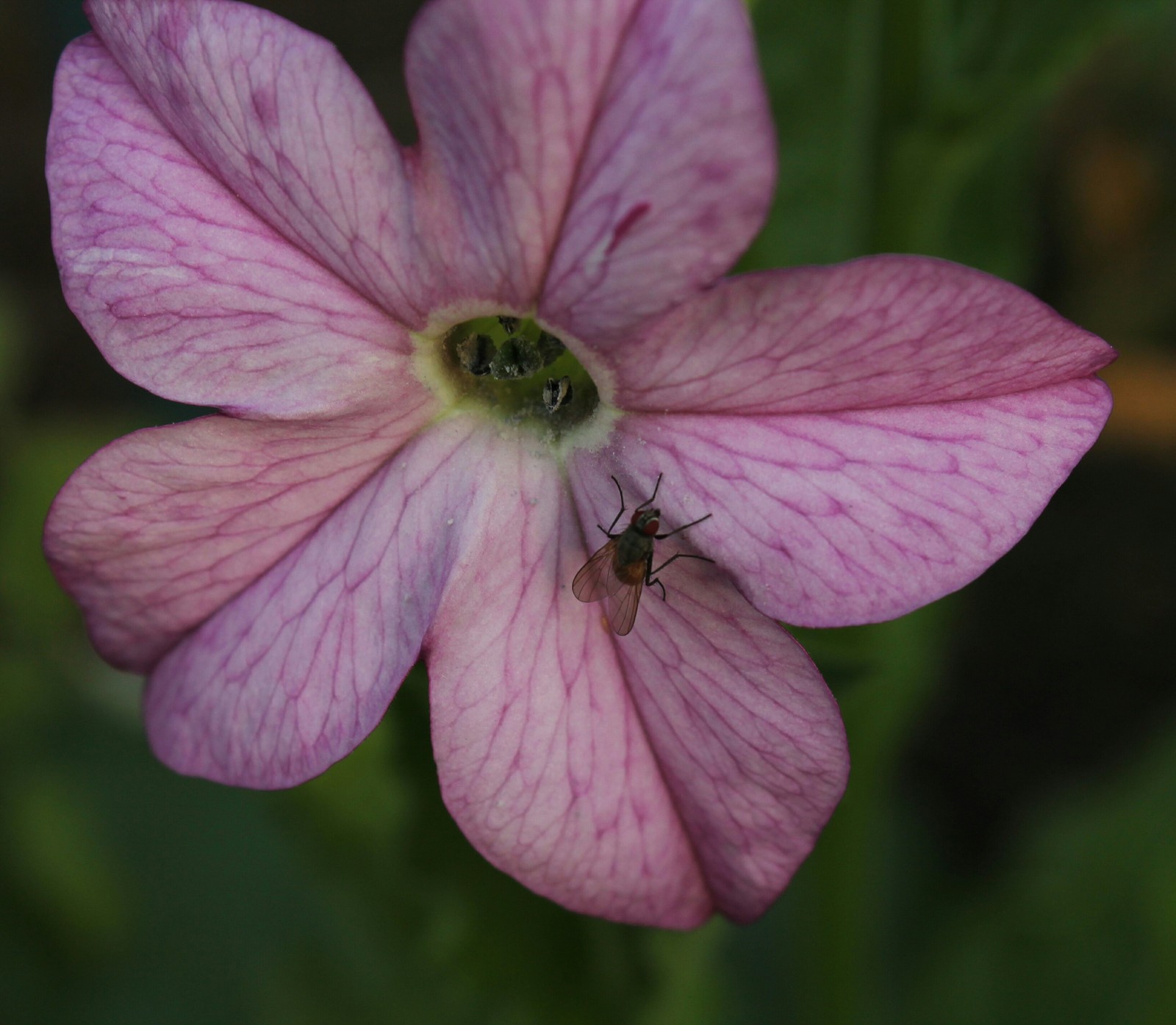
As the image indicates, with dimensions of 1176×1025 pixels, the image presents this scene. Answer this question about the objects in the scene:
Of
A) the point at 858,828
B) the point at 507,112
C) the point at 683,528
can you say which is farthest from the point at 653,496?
the point at 858,828

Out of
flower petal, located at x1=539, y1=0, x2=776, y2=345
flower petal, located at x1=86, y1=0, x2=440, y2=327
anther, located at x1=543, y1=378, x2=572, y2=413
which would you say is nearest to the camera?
flower petal, located at x1=539, y1=0, x2=776, y2=345

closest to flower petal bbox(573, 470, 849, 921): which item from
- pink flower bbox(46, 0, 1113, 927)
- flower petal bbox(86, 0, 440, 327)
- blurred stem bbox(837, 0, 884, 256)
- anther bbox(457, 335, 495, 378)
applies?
pink flower bbox(46, 0, 1113, 927)

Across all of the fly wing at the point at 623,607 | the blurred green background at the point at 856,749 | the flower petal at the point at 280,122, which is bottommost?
the blurred green background at the point at 856,749

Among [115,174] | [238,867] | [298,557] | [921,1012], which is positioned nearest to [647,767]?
[298,557]

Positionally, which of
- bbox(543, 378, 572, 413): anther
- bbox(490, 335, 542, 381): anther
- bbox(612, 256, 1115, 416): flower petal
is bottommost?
bbox(543, 378, 572, 413): anther

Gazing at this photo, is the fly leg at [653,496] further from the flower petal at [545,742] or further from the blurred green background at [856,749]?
the blurred green background at [856,749]

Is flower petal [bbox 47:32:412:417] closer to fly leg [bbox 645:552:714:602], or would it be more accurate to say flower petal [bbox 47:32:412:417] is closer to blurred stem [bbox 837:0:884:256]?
fly leg [bbox 645:552:714:602]

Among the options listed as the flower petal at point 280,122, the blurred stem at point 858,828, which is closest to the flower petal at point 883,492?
the flower petal at point 280,122
